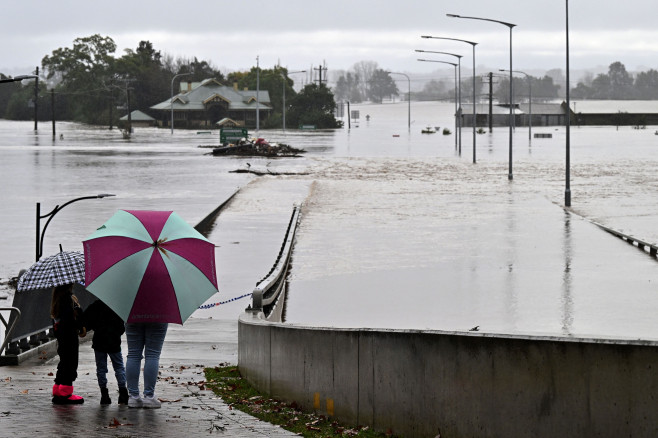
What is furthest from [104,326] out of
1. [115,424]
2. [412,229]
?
[412,229]

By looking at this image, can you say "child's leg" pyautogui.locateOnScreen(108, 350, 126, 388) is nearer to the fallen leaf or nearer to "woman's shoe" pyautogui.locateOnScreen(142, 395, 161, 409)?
"woman's shoe" pyautogui.locateOnScreen(142, 395, 161, 409)

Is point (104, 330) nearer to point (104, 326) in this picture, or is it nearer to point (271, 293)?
point (104, 326)

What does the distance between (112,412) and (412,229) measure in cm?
3132

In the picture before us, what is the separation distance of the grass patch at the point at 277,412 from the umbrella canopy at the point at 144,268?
1421 millimetres

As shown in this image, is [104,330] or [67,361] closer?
[67,361]

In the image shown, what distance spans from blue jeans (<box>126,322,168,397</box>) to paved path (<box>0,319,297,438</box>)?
26 centimetres

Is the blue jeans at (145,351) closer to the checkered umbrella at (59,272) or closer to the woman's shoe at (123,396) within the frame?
the woman's shoe at (123,396)

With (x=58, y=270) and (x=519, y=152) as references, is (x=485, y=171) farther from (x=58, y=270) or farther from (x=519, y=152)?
(x=58, y=270)

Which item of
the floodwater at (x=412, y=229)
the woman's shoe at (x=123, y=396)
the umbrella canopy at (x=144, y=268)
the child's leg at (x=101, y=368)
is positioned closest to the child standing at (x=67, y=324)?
the child's leg at (x=101, y=368)

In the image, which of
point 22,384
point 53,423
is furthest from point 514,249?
point 53,423

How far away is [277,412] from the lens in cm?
1181

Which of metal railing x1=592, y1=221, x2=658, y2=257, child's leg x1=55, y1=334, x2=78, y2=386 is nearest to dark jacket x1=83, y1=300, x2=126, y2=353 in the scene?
child's leg x1=55, y1=334, x2=78, y2=386

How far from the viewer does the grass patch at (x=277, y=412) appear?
10.8 meters

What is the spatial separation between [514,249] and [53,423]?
26792 mm
